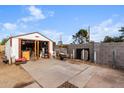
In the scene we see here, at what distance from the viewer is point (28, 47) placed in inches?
857

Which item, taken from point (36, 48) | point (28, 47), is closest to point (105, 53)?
point (36, 48)

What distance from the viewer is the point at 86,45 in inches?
815

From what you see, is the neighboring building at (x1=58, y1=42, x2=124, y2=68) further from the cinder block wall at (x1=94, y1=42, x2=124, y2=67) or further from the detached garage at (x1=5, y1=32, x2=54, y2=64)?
the detached garage at (x1=5, y1=32, x2=54, y2=64)

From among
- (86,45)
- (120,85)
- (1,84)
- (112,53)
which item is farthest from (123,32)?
(1,84)

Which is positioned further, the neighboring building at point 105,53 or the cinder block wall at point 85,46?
the cinder block wall at point 85,46

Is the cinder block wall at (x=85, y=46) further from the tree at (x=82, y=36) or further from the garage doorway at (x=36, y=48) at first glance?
the tree at (x=82, y=36)

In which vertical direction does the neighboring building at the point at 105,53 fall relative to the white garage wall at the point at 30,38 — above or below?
below

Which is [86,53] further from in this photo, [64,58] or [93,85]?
[93,85]

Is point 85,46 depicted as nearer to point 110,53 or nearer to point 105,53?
point 105,53

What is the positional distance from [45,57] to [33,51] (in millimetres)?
1738

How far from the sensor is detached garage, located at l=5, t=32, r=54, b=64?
58.7 feet

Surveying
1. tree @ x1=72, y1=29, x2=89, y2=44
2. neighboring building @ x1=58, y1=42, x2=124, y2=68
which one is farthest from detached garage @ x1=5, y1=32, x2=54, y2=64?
tree @ x1=72, y1=29, x2=89, y2=44

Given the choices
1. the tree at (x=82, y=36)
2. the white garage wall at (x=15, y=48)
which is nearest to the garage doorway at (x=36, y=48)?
the white garage wall at (x=15, y=48)

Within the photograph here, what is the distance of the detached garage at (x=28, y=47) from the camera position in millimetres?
17894
